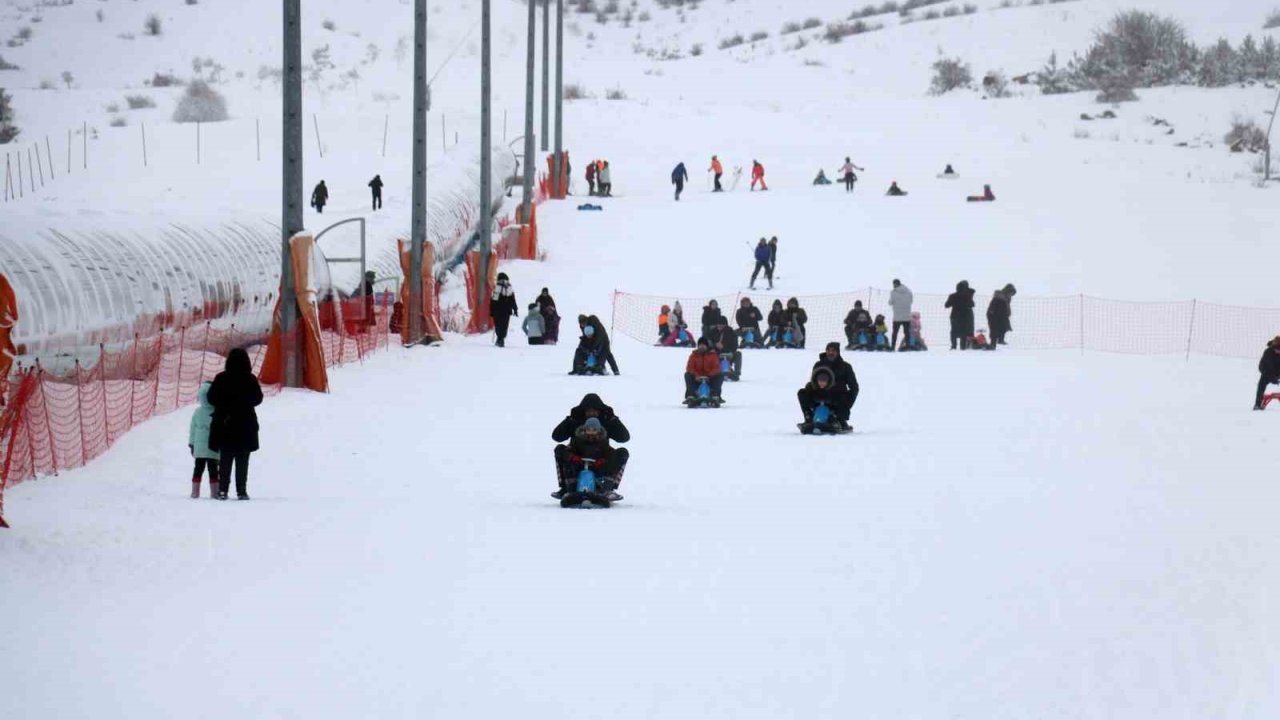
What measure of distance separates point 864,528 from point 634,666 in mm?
5073

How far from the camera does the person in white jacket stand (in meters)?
39.0

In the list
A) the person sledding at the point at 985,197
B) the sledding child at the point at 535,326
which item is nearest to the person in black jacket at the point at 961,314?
the sledding child at the point at 535,326

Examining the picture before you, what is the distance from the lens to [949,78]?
9850cm

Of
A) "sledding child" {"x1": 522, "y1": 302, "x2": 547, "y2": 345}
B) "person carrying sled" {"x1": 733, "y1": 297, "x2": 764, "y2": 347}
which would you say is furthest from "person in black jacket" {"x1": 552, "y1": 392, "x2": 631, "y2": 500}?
"person carrying sled" {"x1": 733, "y1": 297, "x2": 764, "y2": 347}

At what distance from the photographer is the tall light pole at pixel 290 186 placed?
25375 mm

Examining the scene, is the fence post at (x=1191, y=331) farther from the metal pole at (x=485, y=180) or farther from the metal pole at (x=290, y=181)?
the metal pole at (x=290, y=181)

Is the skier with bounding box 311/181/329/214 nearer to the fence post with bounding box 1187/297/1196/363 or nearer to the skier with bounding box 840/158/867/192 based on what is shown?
the skier with bounding box 840/158/867/192

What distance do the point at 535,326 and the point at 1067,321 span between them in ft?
50.3

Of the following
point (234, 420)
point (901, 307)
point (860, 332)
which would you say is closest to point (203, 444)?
point (234, 420)

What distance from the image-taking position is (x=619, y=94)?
304 ft

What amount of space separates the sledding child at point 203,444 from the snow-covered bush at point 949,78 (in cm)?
8491

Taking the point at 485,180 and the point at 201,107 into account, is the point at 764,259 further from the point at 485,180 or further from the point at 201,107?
the point at 201,107

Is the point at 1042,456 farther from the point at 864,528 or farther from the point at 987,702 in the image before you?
the point at 987,702

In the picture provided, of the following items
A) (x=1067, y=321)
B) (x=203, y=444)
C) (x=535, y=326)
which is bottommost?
(x=1067, y=321)
